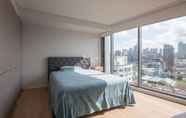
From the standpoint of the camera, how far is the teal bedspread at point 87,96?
2.30m

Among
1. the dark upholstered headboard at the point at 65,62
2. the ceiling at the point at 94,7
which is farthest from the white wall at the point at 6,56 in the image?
the dark upholstered headboard at the point at 65,62

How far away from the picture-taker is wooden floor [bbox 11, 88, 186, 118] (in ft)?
8.56

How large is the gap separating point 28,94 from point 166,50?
169 inches

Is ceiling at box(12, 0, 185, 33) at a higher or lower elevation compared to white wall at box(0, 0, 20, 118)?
higher

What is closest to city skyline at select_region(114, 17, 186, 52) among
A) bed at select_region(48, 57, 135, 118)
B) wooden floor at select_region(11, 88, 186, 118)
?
wooden floor at select_region(11, 88, 186, 118)

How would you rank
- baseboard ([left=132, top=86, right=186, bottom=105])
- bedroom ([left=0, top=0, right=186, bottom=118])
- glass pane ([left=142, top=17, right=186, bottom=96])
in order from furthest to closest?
glass pane ([left=142, top=17, right=186, bottom=96]), baseboard ([left=132, top=86, right=186, bottom=105]), bedroom ([left=0, top=0, right=186, bottom=118])

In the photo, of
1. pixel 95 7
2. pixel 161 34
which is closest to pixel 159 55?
pixel 161 34

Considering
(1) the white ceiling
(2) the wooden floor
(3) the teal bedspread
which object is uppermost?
(1) the white ceiling

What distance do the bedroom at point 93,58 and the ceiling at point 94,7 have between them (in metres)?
0.02

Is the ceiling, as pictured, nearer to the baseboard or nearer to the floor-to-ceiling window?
the floor-to-ceiling window

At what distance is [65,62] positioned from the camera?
16.1 feet

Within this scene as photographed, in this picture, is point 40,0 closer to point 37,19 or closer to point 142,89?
point 37,19

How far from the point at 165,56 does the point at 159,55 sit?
0.61 ft

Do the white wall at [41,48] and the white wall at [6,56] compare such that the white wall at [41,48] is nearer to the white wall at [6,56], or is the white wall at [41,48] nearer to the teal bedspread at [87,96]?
the white wall at [6,56]
